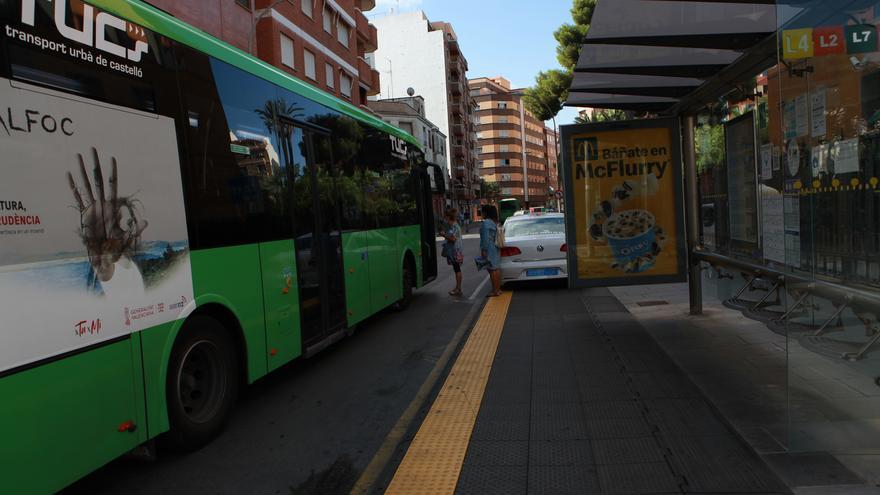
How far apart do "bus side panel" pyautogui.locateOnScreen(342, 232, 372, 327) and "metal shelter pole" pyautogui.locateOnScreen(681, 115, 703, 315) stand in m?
4.24

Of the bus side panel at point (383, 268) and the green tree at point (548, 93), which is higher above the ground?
the green tree at point (548, 93)

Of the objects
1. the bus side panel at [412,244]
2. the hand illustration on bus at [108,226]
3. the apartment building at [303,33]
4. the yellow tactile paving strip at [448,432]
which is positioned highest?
the apartment building at [303,33]

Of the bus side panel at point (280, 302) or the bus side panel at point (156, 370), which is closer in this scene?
the bus side panel at point (156, 370)

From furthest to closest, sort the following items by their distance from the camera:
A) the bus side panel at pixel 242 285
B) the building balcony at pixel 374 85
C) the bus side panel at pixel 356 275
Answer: the building balcony at pixel 374 85
the bus side panel at pixel 356 275
the bus side panel at pixel 242 285

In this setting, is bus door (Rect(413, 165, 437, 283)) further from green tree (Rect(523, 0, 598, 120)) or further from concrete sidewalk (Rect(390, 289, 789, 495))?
green tree (Rect(523, 0, 598, 120))

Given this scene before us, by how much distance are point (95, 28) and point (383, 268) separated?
18.4 ft

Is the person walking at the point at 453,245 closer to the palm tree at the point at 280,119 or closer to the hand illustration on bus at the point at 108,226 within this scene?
the palm tree at the point at 280,119

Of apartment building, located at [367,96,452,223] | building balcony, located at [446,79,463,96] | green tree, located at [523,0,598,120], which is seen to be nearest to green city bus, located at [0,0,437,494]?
green tree, located at [523,0,598,120]

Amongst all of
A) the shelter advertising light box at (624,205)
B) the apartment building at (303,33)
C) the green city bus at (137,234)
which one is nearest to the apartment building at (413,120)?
the apartment building at (303,33)

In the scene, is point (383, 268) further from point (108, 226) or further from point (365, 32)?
point (365, 32)

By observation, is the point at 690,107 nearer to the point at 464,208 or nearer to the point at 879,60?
the point at 879,60

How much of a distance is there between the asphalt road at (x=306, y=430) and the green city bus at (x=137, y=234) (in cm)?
30

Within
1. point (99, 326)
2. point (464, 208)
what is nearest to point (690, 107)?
point (99, 326)

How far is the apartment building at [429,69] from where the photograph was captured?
242ft
